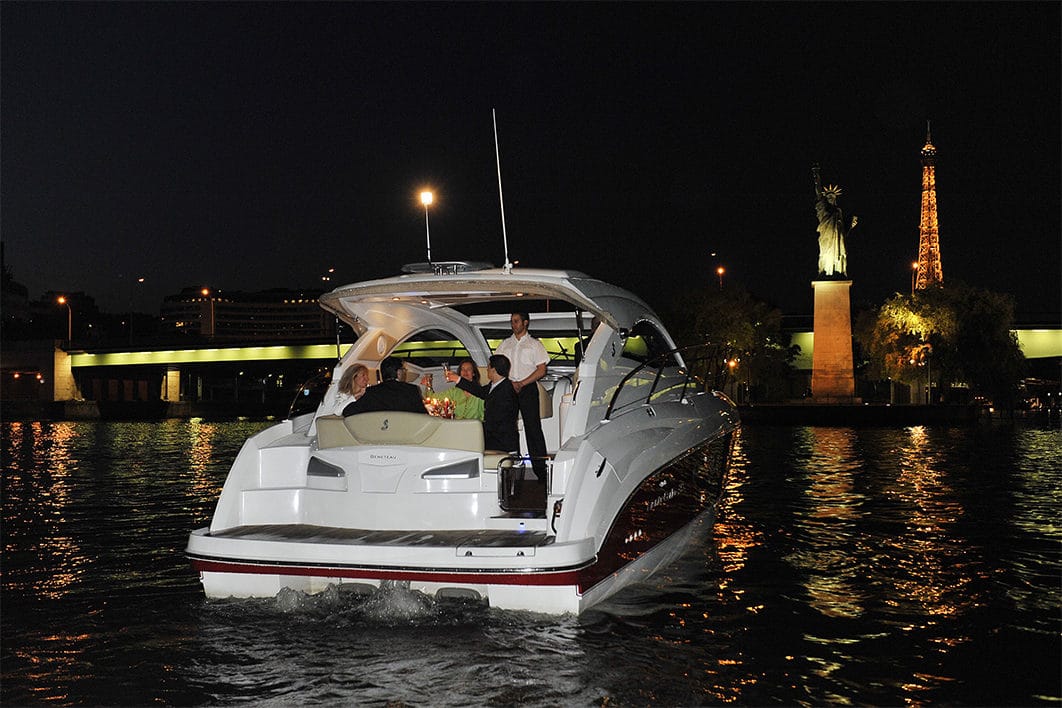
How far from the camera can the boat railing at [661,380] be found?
8.84 metres

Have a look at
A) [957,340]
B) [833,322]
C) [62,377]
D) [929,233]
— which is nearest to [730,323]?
[833,322]

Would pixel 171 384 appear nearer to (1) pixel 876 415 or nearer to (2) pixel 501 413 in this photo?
(1) pixel 876 415

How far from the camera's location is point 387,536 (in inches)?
314

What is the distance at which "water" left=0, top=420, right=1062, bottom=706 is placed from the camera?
6676 mm

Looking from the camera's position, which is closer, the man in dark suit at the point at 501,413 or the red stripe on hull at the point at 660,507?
the red stripe on hull at the point at 660,507

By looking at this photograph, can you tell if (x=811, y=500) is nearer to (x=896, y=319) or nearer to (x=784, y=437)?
(x=784, y=437)

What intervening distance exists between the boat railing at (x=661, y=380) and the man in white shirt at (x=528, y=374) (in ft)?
2.55

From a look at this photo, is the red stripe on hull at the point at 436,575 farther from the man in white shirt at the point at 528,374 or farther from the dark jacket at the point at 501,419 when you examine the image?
the dark jacket at the point at 501,419

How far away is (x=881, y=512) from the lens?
1529cm

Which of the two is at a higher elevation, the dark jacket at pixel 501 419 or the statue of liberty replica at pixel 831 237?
the statue of liberty replica at pixel 831 237

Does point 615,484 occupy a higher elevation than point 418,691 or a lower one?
higher

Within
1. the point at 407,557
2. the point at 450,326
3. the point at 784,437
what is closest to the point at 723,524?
the point at 450,326

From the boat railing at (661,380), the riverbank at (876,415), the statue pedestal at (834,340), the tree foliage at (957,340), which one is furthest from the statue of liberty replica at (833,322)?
the boat railing at (661,380)

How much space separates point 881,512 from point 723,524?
9.30 ft
